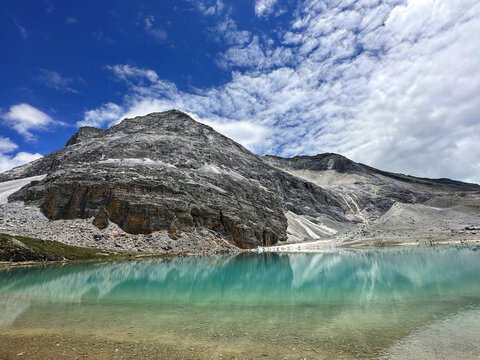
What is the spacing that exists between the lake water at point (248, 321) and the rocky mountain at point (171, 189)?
5211 centimetres

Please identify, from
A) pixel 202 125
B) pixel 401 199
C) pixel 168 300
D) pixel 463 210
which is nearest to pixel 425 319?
pixel 168 300

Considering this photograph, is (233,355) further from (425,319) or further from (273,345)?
(425,319)

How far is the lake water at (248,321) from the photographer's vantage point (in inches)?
404

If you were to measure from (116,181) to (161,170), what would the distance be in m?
14.2

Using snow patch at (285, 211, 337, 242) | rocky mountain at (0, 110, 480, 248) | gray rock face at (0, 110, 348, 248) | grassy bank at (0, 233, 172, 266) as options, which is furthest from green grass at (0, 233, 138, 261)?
snow patch at (285, 211, 337, 242)

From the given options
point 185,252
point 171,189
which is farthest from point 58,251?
point 171,189

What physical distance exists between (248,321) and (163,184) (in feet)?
240

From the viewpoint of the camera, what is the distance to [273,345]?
10.8m

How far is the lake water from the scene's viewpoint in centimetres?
1027

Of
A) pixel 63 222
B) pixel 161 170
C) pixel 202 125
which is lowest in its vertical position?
pixel 63 222

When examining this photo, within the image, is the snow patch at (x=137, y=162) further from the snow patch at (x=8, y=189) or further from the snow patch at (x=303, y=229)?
the snow patch at (x=303, y=229)

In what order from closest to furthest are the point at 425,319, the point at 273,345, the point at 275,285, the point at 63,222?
the point at 273,345 < the point at 425,319 < the point at 275,285 < the point at 63,222

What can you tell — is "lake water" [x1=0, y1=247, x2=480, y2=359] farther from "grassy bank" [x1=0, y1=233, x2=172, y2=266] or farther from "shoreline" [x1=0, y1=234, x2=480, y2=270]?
"grassy bank" [x1=0, y1=233, x2=172, y2=266]

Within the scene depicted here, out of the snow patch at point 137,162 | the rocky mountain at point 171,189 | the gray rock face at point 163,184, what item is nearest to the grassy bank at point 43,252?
Result: the rocky mountain at point 171,189
